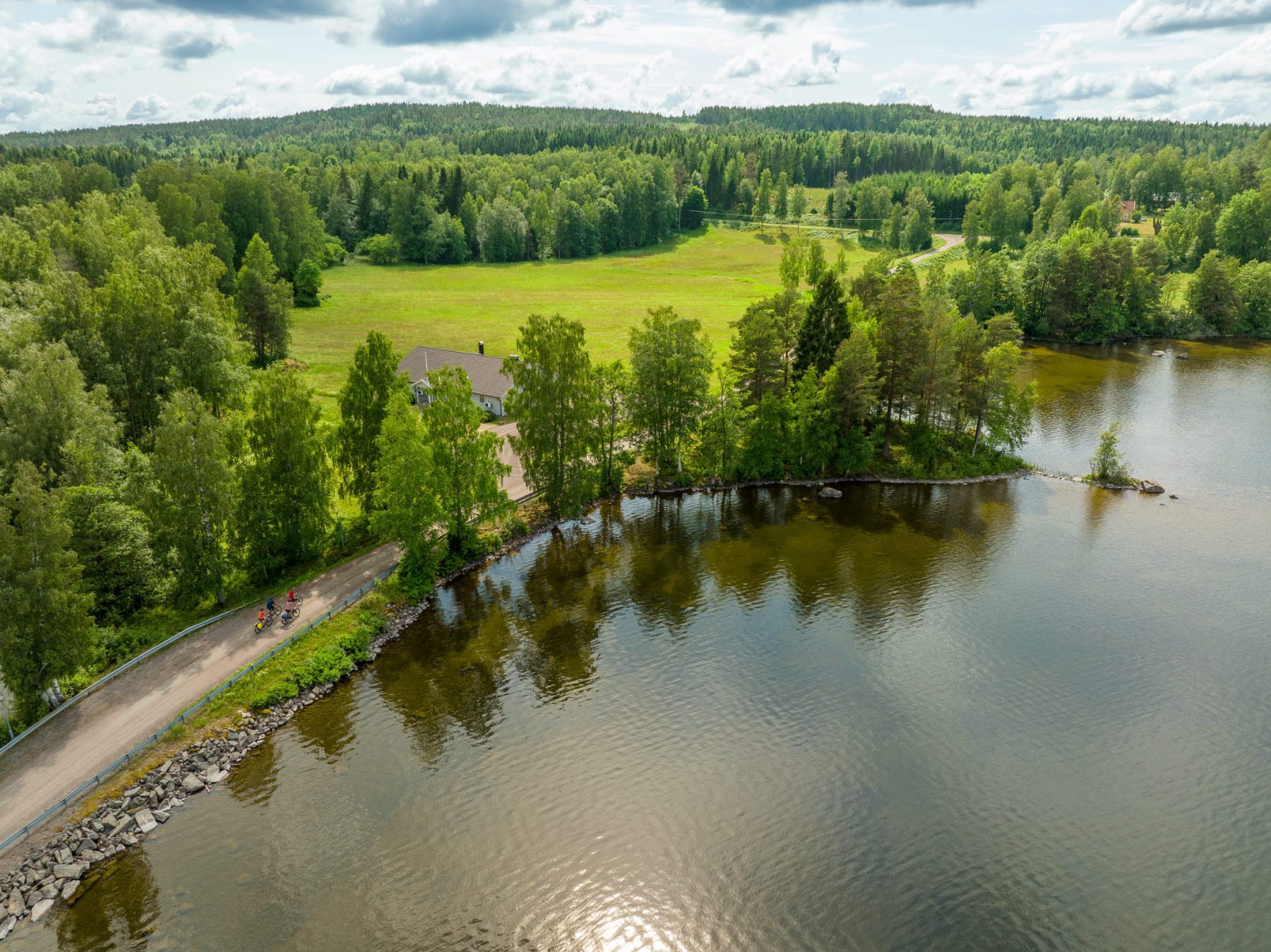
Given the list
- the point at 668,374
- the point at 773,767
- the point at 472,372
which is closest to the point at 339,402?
the point at 668,374

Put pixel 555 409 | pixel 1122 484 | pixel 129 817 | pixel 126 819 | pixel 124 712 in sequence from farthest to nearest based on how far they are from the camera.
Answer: pixel 1122 484 → pixel 555 409 → pixel 124 712 → pixel 129 817 → pixel 126 819

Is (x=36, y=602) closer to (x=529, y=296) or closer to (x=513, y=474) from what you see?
(x=513, y=474)

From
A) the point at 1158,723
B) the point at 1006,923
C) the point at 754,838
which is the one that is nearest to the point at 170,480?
the point at 754,838

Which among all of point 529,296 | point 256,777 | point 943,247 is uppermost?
point 943,247

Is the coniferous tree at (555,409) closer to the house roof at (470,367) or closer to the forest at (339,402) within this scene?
the forest at (339,402)

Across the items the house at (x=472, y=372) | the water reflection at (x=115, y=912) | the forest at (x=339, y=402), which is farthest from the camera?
the house at (x=472, y=372)

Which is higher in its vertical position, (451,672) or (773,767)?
(451,672)

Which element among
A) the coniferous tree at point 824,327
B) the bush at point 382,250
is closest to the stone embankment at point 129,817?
the coniferous tree at point 824,327

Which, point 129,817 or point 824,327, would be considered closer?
point 129,817
